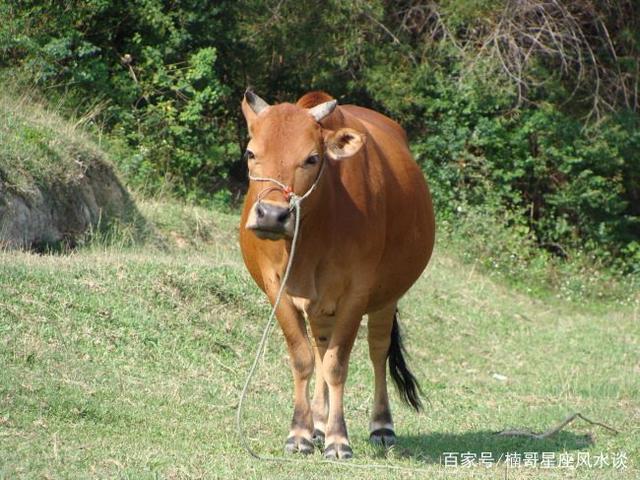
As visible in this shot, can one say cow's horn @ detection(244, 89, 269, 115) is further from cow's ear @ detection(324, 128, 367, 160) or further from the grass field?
the grass field

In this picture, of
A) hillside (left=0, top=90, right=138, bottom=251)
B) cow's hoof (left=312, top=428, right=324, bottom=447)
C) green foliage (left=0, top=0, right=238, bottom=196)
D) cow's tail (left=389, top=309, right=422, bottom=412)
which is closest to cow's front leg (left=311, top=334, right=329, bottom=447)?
cow's hoof (left=312, top=428, right=324, bottom=447)

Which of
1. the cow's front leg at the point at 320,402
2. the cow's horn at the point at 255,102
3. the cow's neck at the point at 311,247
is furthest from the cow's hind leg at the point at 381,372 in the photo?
the cow's horn at the point at 255,102

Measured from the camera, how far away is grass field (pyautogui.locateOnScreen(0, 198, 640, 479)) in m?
7.00

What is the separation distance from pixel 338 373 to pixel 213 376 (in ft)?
8.52

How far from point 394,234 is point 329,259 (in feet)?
2.92

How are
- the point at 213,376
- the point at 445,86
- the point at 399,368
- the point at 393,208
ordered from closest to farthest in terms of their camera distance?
the point at 393,208 < the point at 399,368 < the point at 213,376 < the point at 445,86

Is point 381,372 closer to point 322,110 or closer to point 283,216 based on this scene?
point 322,110

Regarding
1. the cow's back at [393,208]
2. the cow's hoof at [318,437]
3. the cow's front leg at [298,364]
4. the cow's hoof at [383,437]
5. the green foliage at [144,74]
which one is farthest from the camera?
the green foliage at [144,74]

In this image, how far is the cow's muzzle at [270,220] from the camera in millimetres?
6605

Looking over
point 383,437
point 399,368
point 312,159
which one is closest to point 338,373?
point 383,437

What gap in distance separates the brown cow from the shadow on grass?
1.18 feet

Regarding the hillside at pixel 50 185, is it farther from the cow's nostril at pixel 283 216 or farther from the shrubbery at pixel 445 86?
the cow's nostril at pixel 283 216

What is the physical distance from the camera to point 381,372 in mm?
8625

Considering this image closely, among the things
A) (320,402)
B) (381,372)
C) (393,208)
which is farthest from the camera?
(381,372)
